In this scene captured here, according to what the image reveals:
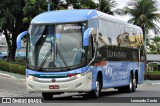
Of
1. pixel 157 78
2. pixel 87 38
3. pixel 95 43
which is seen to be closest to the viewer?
pixel 87 38

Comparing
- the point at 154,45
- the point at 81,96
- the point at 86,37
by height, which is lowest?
the point at 154,45

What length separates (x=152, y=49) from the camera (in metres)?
111

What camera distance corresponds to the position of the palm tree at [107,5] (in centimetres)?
5688

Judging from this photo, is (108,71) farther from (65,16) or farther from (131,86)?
(131,86)

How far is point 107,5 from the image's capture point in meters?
56.8

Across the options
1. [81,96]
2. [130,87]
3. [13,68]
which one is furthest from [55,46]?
[13,68]

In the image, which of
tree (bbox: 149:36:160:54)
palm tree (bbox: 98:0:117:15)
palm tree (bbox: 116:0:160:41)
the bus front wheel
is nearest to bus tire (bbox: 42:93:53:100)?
the bus front wheel

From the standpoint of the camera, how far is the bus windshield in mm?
18531

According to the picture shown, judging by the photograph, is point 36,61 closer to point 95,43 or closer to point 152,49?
point 95,43

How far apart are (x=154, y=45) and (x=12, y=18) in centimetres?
7088

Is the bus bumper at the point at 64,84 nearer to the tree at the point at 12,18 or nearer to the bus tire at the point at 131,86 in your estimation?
the bus tire at the point at 131,86

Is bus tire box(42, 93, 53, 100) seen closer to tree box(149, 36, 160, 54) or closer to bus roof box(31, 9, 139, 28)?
bus roof box(31, 9, 139, 28)

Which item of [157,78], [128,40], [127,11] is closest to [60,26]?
[128,40]

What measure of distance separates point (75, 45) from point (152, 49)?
307 feet
